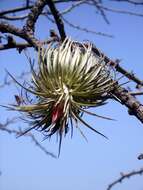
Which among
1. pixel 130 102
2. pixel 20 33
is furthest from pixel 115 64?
pixel 20 33

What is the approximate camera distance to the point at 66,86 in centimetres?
103

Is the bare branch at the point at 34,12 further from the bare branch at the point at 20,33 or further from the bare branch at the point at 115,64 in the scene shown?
the bare branch at the point at 115,64

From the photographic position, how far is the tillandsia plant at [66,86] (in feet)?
3.31

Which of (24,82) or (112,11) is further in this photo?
(112,11)


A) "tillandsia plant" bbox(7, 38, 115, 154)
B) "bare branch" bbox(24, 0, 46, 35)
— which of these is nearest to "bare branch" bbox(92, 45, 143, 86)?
"tillandsia plant" bbox(7, 38, 115, 154)

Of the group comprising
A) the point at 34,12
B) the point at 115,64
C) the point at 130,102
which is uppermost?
the point at 34,12

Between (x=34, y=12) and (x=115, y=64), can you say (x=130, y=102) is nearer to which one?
(x=115, y=64)

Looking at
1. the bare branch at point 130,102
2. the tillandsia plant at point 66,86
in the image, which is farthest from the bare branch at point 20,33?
the bare branch at point 130,102

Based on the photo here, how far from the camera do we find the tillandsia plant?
101 cm

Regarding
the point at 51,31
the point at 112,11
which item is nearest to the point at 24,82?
the point at 51,31

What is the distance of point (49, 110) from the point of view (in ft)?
3.39

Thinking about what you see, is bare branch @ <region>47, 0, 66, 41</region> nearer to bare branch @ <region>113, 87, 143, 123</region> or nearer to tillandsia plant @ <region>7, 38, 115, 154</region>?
tillandsia plant @ <region>7, 38, 115, 154</region>

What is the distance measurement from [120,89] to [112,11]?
1.42 m

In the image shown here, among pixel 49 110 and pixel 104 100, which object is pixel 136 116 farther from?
pixel 49 110
